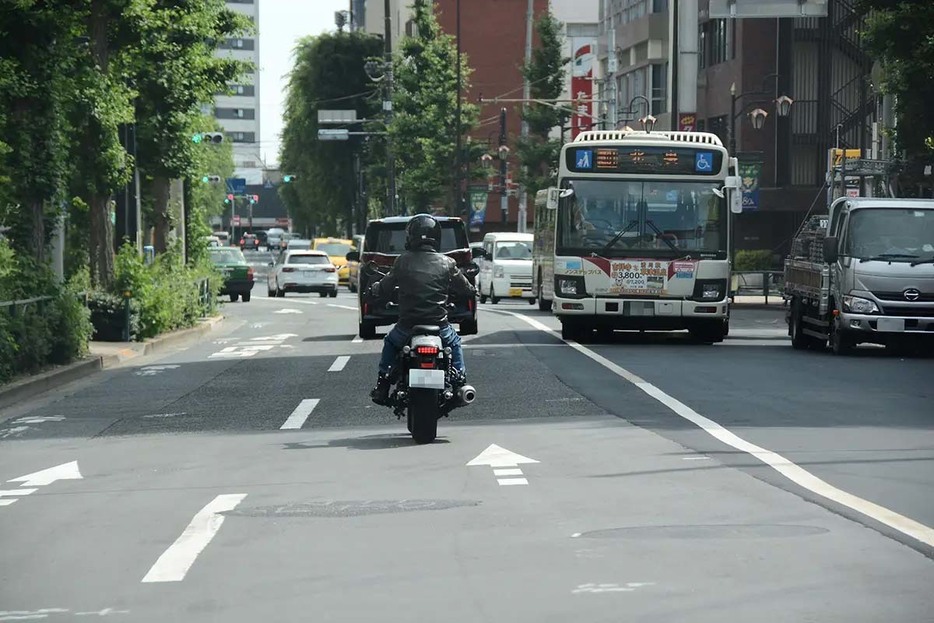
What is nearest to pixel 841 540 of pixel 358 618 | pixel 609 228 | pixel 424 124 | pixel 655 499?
pixel 655 499

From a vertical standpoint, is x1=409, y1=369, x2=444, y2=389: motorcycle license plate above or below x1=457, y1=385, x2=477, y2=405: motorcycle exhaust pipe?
above

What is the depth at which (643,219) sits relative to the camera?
26875mm

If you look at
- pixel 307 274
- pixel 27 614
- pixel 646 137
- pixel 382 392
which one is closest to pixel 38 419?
pixel 382 392

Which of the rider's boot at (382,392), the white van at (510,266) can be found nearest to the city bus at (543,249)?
the white van at (510,266)

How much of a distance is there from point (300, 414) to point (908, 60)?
63.7ft

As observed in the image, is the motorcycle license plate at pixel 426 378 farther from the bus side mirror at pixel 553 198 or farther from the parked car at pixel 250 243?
the parked car at pixel 250 243

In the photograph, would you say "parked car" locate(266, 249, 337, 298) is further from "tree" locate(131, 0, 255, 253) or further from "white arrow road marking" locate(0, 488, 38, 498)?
"white arrow road marking" locate(0, 488, 38, 498)

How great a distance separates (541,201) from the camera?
122 ft

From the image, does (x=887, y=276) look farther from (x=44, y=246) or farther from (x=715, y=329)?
(x=44, y=246)

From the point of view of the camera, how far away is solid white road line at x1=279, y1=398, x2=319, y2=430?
627 inches

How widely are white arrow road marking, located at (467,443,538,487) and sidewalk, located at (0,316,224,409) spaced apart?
25.2 ft

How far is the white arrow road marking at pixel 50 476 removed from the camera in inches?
480

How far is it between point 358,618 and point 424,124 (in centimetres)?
7605

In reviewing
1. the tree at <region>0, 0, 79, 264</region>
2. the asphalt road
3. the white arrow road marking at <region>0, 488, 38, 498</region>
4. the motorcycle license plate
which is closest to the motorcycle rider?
the motorcycle license plate
